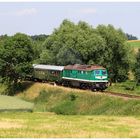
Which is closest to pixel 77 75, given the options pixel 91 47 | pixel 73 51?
pixel 91 47

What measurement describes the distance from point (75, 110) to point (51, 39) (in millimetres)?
34450

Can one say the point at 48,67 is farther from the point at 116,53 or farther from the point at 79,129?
the point at 79,129

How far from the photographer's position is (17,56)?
7962 cm

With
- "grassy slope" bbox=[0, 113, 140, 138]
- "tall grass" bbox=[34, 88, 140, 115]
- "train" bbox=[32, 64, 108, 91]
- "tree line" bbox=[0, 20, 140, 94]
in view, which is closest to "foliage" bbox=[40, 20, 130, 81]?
"tree line" bbox=[0, 20, 140, 94]

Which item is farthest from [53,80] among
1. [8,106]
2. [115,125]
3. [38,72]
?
[115,125]

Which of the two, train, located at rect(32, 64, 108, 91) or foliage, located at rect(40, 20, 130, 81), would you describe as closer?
train, located at rect(32, 64, 108, 91)

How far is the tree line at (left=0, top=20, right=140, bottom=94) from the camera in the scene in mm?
80500

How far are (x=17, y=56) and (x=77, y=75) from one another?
1706cm

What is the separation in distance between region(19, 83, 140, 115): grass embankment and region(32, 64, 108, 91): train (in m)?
2.15

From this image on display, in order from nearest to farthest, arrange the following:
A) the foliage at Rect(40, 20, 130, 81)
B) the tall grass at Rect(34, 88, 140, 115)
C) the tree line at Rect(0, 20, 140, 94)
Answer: the tall grass at Rect(34, 88, 140, 115)
the tree line at Rect(0, 20, 140, 94)
the foliage at Rect(40, 20, 130, 81)

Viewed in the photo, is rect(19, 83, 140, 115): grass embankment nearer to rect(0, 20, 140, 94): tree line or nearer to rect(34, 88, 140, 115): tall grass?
rect(34, 88, 140, 115): tall grass

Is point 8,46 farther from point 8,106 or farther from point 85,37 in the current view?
point 8,106

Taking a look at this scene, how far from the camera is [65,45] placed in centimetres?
8131

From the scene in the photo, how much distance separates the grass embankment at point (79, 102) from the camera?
159ft
